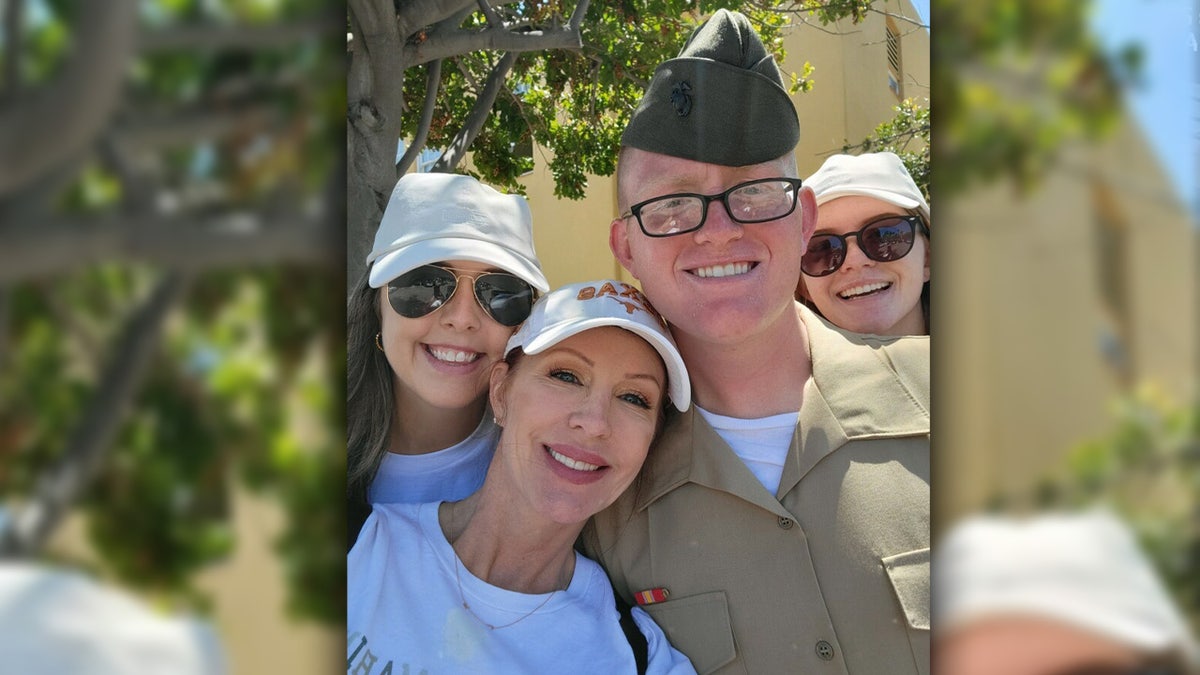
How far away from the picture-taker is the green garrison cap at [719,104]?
1.56m

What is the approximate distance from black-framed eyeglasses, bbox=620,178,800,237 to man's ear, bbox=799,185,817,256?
0.01m

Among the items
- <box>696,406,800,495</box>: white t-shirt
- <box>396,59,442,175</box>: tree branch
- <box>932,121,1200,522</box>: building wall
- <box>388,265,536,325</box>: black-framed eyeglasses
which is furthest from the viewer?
<box>696,406,800,495</box>: white t-shirt

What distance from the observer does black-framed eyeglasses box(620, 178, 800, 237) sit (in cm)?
165

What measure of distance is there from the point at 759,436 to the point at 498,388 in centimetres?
49

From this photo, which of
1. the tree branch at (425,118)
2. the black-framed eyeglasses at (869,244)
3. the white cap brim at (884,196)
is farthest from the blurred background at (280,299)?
the black-framed eyeglasses at (869,244)

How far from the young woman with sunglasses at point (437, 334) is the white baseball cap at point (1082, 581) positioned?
118 cm

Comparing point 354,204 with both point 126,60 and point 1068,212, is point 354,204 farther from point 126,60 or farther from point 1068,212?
point 1068,212

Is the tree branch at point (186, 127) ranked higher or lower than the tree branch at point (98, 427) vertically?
higher

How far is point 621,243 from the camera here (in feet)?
5.34

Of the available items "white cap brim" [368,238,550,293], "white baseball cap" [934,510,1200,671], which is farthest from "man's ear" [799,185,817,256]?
"white baseball cap" [934,510,1200,671]

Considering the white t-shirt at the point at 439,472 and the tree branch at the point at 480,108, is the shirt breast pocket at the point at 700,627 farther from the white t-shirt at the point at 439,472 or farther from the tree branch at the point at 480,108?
the tree branch at the point at 480,108

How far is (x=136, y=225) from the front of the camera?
0.56 meters

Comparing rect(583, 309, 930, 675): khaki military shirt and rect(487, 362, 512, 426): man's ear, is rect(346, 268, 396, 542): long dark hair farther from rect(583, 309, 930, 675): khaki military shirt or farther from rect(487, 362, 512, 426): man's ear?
rect(583, 309, 930, 675): khaki military shirt

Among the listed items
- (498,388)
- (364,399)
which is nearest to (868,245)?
(498,388)
